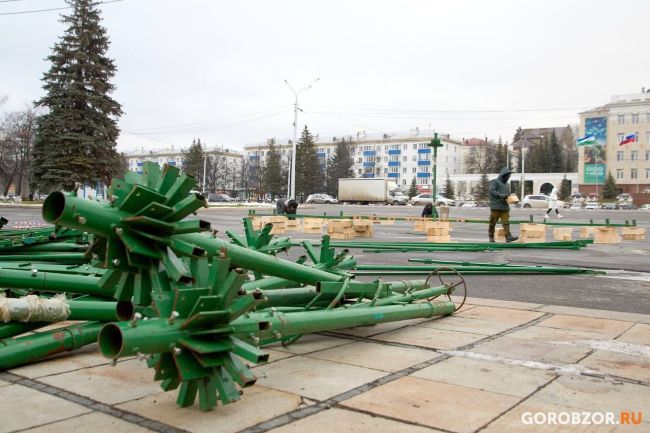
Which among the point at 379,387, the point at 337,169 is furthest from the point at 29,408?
the point at 337,169

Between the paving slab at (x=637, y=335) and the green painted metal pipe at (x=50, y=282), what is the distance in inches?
172

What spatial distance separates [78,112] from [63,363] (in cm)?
5171

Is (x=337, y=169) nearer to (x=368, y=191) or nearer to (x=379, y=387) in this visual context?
(x=368, y=191)

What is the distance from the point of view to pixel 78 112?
51.3 meters

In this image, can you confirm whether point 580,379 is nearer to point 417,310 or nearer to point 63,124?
point 417,310

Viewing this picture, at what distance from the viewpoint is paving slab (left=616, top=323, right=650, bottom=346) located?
5.25 m

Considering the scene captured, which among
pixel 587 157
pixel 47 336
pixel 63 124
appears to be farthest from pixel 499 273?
pixel 587 157

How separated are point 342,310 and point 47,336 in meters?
2.08

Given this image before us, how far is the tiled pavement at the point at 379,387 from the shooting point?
317cm

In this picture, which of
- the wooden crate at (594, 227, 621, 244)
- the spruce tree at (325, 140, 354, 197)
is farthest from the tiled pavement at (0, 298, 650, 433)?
the spruce tree at (325, 140, 354, 197)

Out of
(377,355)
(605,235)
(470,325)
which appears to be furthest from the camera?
(605,235)

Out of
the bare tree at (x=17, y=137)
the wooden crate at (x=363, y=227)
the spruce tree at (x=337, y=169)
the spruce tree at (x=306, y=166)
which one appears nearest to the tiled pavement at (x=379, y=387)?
the wooden crate at (x=363, y=227)

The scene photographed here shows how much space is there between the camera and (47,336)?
4195mm

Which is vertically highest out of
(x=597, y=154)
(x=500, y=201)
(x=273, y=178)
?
(x=597, y=154)
